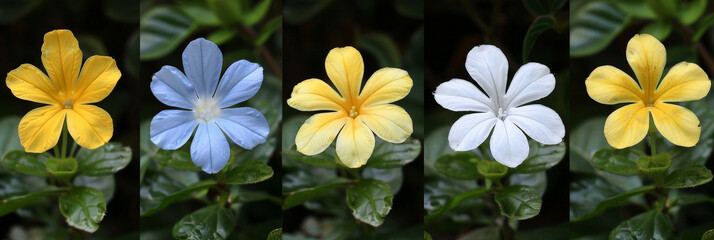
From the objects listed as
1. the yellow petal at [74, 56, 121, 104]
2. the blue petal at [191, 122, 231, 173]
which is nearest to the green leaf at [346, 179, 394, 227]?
the blue petal at [191, 122, 231, 173]

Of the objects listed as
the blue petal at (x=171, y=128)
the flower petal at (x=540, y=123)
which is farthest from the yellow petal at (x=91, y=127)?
the flower petal at (x=540, y=123)

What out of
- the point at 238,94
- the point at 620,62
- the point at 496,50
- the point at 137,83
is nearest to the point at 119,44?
the point at 137,83

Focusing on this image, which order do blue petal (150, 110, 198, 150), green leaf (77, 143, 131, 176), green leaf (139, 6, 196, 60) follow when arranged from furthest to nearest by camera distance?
green leaf (139, 6, 196, 60) → green leaf (77, 143, 131, 176) → blue petal (150, 110, 198, 150)

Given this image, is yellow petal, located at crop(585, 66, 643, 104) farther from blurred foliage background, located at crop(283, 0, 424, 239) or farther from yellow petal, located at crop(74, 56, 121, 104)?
yellow petal, located at crop(74, 56, 121, 104)

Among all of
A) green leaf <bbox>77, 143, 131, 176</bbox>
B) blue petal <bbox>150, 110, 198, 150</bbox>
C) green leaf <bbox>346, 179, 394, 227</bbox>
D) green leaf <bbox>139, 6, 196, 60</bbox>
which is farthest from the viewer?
green leaf <bbox>139, 6, 196, 60</bbox>

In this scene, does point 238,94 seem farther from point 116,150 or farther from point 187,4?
point 187,4

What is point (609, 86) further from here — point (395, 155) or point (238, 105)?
point (238, 105)

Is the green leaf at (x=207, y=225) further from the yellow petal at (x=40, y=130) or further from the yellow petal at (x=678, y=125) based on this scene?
the yellow petal at (x=678, y=125)

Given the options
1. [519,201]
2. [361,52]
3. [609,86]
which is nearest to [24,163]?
[361,52]
